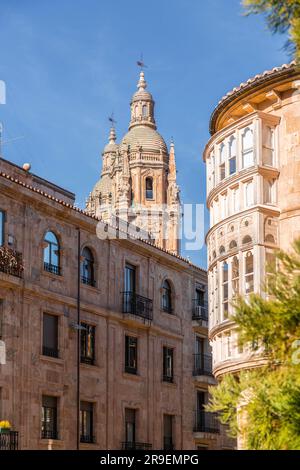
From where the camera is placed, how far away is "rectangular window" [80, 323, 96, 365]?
3738cm

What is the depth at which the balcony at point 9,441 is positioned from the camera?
3262 centimetres

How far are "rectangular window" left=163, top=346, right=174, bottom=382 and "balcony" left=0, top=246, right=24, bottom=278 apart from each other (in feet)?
32.6

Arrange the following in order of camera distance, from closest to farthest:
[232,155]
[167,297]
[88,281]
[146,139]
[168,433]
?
[232,155]
[88,281]
[168,433]
[167,297]
[146,139]

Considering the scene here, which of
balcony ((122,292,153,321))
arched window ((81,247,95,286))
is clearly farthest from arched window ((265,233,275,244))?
balcony ((122,292,153,321))

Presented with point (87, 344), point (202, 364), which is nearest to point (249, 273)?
point (87, 344)

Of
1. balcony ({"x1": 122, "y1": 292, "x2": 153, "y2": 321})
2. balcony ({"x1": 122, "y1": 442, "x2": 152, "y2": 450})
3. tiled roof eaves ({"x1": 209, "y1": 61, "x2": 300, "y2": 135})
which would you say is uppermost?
tiled roof eaves ({"x1": 209, "y1": 61, "x2": 300, "y2": 135})

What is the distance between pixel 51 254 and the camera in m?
36.6

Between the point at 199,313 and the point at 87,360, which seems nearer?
the point at 87,360

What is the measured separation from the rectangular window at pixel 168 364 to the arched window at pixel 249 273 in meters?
17.1

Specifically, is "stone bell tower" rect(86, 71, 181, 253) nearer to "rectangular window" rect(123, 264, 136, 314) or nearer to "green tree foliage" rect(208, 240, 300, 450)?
"rectangular window" rect(123, 264, 136, 314)

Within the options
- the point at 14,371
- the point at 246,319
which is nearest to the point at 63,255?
the point at 14,371

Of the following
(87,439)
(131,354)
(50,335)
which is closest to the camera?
(50,335)

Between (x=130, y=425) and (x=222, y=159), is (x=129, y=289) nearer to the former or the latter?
(x=130, y=425)

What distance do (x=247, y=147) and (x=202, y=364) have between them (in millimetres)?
19795
